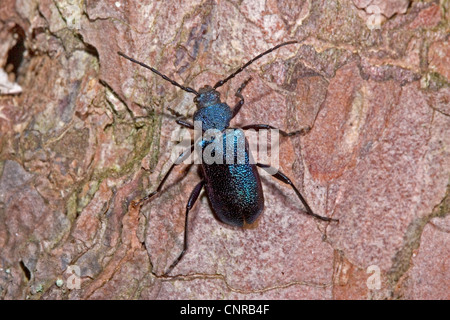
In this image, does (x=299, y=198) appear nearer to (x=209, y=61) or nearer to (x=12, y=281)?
(x=209, y=61)

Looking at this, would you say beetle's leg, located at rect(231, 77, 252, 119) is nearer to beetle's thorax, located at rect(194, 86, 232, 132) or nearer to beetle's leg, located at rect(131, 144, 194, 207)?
beetle's thorax, located at rect(194, 86, 232, 132)

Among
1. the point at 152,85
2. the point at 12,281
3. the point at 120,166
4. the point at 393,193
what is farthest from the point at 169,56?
the point at 12,281

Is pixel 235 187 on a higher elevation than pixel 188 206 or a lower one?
higher

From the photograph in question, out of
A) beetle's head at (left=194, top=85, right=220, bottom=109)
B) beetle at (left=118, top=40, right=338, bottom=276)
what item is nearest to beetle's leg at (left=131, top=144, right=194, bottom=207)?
beetle at (left=118, top=40, right=338, bottom=276)

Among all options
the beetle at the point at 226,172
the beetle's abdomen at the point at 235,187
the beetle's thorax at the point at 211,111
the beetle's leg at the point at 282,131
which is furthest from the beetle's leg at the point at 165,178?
the beetle's leg at the point at 282,131

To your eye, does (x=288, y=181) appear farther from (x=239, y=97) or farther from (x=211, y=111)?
(x=211, y=111)

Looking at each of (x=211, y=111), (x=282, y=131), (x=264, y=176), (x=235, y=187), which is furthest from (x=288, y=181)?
(x=211, y=111)

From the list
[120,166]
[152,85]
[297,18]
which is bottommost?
[120,166]
